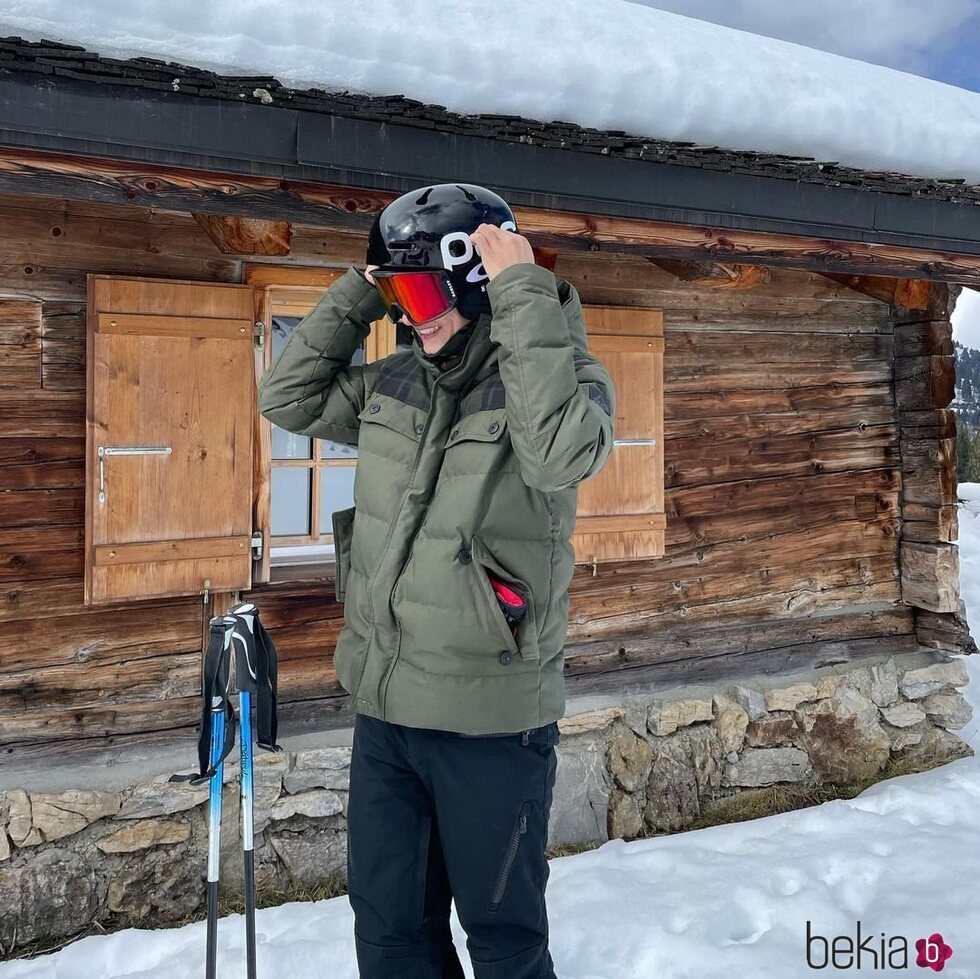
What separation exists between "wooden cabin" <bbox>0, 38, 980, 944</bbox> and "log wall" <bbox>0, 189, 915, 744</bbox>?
0.01m

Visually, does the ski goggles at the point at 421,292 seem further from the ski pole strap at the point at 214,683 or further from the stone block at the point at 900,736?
the stone block at the point at 900,736

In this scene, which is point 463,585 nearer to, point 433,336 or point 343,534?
point 343,534

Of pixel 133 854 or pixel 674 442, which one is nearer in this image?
pixel 133 854

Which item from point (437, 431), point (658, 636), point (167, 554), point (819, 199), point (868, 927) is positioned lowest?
point (868, 927)

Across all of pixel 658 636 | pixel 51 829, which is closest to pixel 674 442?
pixel 658 636

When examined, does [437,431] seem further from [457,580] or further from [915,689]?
[915,689]

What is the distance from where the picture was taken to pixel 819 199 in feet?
10.8

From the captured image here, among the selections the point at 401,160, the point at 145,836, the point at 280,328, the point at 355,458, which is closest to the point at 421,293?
the point at 401,160

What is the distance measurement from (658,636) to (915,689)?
182 cm

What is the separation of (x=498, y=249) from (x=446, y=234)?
149 mm

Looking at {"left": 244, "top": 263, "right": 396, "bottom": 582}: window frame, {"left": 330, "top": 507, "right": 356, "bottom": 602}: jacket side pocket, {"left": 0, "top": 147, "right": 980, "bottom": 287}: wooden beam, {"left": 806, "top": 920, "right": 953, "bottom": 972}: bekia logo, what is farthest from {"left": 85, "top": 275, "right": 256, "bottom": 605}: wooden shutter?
{"left": 806, "top": 920, "right": 953, "bottom": 972}: bekia logo

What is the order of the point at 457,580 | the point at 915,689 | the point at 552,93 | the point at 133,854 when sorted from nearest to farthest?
the point at 457,580, the point at 552,93, the point at 133,854, the point at 915,689

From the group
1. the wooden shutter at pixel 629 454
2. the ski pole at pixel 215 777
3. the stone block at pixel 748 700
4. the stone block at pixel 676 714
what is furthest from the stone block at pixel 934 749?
the ski pole at pixel 215 777

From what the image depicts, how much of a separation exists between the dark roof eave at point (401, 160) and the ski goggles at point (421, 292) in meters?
0.81
